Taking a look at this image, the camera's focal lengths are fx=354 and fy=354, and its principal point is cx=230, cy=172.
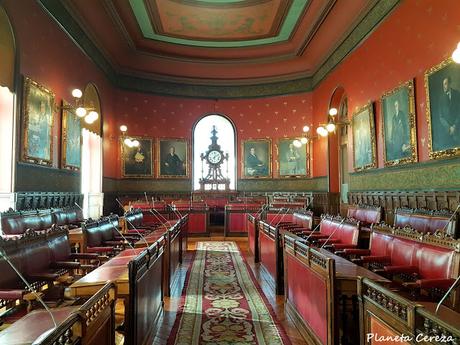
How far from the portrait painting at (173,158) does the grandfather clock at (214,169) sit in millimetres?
982

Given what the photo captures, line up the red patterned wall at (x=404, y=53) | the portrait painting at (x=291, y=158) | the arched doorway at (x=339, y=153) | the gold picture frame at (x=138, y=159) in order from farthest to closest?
the portrait painting at (x=291, y=158)
the gold picture frame at (x=138, y=159)
the arched doorway at (x=339, y=153)
the red patterned wall at (x=404, y=53)

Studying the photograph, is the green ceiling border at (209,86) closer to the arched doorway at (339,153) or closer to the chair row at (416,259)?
the arched doorway at (339,153)

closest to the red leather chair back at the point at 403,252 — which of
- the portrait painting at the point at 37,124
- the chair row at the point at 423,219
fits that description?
the chair row at the point at 423,219

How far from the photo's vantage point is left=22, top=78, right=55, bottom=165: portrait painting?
6.77 meters

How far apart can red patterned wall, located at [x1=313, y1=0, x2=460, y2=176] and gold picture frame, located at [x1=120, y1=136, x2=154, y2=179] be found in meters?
7.66

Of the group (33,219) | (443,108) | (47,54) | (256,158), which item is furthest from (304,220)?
(256,158)

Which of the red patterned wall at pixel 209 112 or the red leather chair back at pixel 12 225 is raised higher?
the red patterned wall at pixel 209 112

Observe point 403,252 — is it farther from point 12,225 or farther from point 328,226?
point 12,225

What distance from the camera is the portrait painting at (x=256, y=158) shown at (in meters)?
14.7

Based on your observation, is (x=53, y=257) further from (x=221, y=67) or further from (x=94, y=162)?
(x=221, y=67)

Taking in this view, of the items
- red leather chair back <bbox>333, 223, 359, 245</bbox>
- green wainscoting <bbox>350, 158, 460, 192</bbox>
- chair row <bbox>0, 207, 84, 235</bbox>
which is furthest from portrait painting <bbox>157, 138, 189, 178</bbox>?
red leather chair back <bbox>333, 223, 359, 245</bbox>

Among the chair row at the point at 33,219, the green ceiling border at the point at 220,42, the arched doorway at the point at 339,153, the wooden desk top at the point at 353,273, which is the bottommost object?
the wooden desk top at the point at 353,273

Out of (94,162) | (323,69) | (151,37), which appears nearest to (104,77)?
(151,37)

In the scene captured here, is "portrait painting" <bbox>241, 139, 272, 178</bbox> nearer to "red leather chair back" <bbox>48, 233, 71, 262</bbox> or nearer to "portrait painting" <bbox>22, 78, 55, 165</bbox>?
"portrait painting" <bbox>22, 78, 55, 165</bbox>
